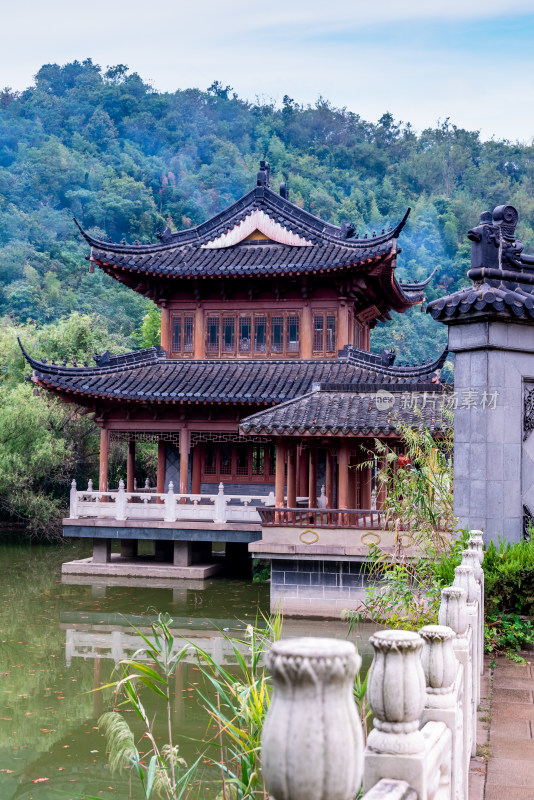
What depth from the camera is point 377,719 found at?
2424 millimetres

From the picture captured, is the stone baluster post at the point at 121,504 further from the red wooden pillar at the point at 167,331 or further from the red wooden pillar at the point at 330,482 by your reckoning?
the red wooden pillar at the point at 330,482

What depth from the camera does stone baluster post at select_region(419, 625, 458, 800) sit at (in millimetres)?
3143

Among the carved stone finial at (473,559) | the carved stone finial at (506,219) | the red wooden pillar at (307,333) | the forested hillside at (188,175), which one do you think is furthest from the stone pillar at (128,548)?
the forested hillside at (188,175)

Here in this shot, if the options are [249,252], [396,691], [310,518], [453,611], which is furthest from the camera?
[249,252]

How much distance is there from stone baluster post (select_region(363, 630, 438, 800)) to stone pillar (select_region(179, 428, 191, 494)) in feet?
56.0

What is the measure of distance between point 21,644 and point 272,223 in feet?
35.9

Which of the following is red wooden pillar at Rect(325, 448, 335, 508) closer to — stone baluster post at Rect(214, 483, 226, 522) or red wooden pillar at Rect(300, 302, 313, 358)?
stone baluster post at Rect(214, 483, 226, 522)

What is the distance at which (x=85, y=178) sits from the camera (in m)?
71.0

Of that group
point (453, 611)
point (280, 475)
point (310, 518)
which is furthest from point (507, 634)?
point (280, 475)

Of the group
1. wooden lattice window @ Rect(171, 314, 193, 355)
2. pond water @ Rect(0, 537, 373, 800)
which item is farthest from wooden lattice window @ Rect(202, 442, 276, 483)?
pond water @ Rect(0, 537, 373, 800)

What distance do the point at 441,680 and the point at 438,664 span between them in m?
0.07

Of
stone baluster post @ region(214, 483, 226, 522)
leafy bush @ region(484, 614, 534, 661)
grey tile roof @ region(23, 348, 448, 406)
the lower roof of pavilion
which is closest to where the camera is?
leafy bush @ region(484, 614, 534, 661)

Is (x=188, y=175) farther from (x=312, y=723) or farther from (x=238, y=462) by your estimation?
(x=312, y=723)

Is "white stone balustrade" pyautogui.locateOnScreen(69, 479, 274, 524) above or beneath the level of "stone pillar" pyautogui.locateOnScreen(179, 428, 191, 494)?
beneath
